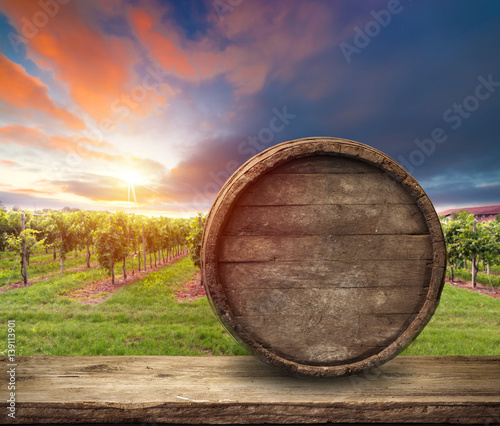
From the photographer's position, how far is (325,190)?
62.3 inches

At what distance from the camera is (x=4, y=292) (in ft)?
33.5

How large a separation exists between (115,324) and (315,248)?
6.82m

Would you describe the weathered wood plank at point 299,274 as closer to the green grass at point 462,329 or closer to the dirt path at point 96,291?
the green grass at point 462,329

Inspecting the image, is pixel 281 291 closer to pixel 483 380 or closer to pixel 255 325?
pixel 255 325

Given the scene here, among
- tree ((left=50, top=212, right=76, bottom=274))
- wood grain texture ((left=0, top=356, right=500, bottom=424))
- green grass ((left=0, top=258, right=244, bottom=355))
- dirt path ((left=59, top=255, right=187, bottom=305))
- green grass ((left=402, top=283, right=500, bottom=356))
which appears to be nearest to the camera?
wood grain texture ((left=0, top=356, right=500, bottom=424))

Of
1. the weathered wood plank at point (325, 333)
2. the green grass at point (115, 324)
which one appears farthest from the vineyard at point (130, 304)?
the weathered wood plank at point (325, 333)

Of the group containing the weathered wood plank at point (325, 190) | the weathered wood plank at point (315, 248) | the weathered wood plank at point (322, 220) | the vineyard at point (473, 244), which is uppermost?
the weathered wood plank at point (325, 190)

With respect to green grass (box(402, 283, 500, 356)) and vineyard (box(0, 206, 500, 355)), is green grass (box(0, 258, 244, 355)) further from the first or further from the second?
green grass (box(402, 283, 500, 356))

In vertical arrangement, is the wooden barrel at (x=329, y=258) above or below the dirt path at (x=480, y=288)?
above

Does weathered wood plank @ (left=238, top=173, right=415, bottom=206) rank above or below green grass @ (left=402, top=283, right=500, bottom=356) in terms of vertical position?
above

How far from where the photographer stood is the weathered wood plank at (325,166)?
159cm

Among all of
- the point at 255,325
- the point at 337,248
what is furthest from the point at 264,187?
the point at 255,325

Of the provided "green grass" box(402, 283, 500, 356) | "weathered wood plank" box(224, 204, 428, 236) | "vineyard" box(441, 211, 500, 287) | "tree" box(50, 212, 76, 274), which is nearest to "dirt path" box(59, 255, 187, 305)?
"tree" box(50, 212, 76, 274)

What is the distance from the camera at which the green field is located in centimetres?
551
